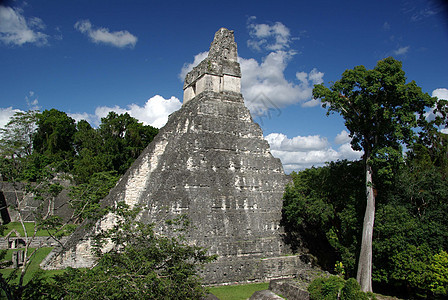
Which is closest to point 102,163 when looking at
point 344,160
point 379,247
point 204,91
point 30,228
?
point 30,228

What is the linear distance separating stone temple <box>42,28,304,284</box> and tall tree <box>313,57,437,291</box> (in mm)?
3979

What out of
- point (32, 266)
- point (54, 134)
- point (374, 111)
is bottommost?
point (32, 266)

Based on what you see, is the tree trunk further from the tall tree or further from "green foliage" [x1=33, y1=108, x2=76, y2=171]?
"green foliage" [x1=33, y1=108, x2=76, y2=171]

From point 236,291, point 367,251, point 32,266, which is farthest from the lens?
point 32,266

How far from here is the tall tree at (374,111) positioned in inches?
555

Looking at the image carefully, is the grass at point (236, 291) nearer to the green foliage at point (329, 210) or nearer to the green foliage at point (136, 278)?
the green foliage at point (329, 210)

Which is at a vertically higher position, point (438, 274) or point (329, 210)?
point (329, 210)

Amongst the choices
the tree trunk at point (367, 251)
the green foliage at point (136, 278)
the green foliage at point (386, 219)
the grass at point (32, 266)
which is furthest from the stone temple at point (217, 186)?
the green foliage at point (136, 278)

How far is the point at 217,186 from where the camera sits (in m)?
16.2

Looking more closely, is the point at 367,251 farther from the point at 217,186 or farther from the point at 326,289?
the point at 217,186

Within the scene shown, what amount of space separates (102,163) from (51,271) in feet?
64.5

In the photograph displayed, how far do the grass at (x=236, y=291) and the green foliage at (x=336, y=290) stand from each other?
2.80m

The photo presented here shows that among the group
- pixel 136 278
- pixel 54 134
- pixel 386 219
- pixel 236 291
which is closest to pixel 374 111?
pixel 386 219

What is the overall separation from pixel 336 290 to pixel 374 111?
780 centimetres
